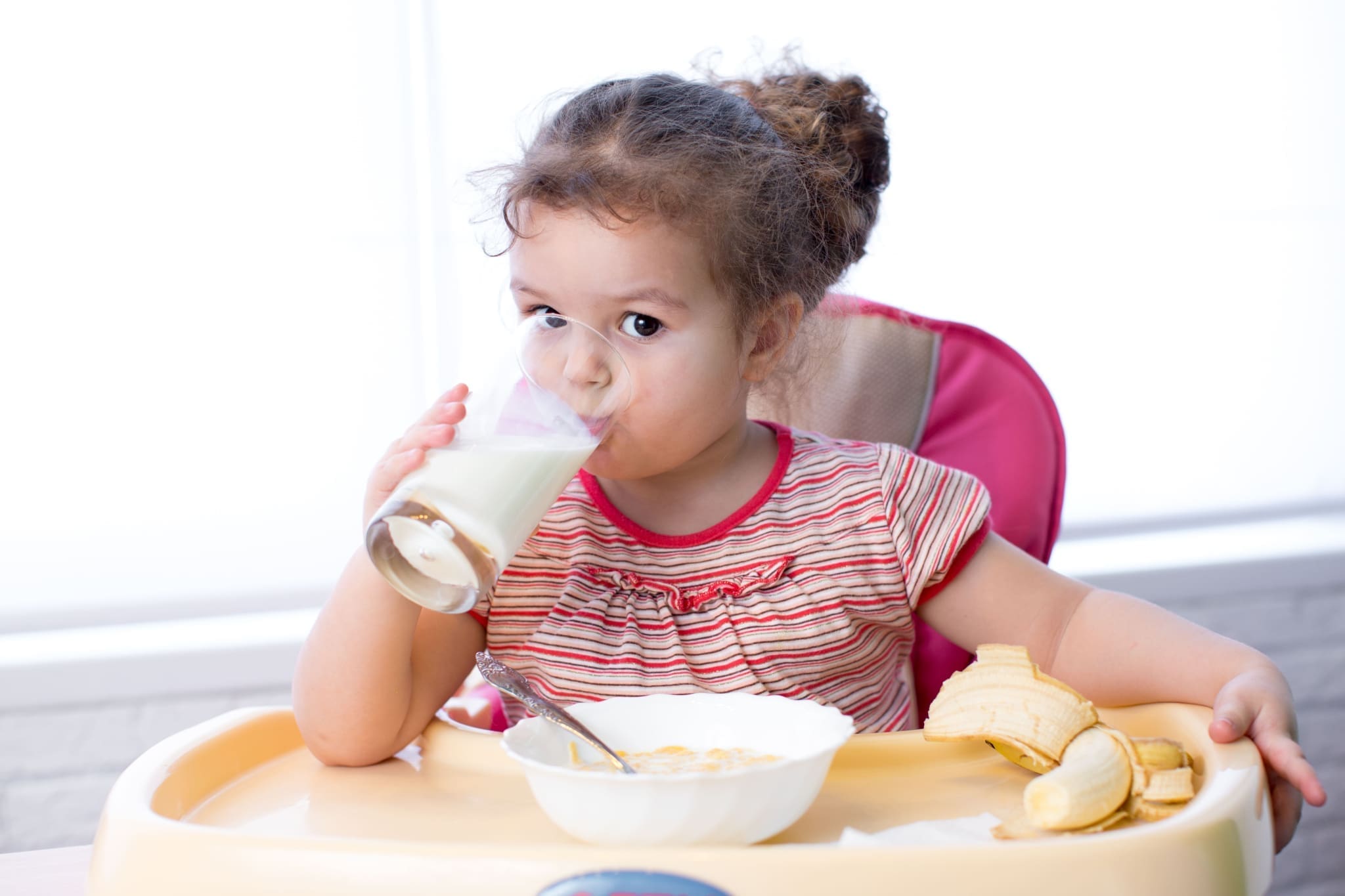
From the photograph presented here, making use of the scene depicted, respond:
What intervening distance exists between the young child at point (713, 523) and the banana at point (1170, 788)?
0.16 metres

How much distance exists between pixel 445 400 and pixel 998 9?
1275mm

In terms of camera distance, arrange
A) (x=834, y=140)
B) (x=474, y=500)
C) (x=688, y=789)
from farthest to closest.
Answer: (x=834, y=140) < (x=474, y=500) < (x=688, y=789)

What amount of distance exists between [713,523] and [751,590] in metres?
0.07

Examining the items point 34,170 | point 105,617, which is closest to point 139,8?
point 34,170

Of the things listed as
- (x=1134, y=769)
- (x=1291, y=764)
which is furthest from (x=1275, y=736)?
(x=1134, y=769)

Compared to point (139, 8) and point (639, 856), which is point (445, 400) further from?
point (139, 8)

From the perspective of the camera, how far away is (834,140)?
1074 millimetres

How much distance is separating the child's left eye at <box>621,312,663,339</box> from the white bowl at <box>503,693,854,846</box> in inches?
11.8

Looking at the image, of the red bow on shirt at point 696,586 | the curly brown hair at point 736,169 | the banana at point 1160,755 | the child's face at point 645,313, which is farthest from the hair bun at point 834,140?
the banana at point 1160,755

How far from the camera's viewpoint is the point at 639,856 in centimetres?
55

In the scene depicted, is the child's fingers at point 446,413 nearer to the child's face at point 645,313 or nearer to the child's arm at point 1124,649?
the child's face at point 645,313

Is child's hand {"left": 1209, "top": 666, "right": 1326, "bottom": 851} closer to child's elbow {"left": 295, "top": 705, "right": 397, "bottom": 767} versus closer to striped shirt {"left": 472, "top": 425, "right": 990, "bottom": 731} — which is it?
striped shirt {"left": 472, "top": 425, "right": 990, "bottom": 731}

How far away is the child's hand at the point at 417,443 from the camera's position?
718mm

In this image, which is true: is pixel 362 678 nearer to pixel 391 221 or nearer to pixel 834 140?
pixel 834 140
